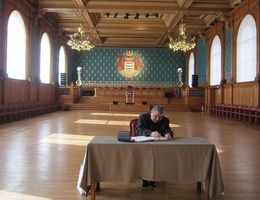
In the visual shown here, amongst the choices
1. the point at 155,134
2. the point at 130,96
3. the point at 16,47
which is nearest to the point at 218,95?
the point at 130,96

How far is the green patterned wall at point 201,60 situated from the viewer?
22.3 meters

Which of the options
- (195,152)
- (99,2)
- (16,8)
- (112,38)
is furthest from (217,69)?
(195,152)

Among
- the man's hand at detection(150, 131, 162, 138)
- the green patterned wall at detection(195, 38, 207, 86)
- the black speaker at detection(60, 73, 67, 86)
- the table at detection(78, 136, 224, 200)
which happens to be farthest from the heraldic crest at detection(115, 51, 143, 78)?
the table at detection(78, 136, 224, 200)

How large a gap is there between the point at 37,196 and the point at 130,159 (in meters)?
1.12

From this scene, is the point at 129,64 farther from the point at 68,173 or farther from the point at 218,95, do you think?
the point at 68,173

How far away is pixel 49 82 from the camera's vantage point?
20578 millimetres

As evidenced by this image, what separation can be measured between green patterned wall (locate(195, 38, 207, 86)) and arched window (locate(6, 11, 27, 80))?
11581 mm

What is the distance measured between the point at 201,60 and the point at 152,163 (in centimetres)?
2063

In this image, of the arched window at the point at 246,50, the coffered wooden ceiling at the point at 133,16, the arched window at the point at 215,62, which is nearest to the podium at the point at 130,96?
the coffered wooden ceiling at the point at 133,16

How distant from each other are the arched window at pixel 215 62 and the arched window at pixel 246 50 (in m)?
3.43

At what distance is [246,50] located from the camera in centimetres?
1454

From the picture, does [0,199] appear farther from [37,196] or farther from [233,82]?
[233,82]

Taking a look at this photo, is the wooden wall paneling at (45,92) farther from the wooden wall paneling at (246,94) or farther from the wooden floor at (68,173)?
the wooden floor at (68,173)

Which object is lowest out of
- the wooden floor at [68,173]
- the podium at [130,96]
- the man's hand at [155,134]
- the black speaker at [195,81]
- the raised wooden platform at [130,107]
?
the wooden floor at [68,173]
